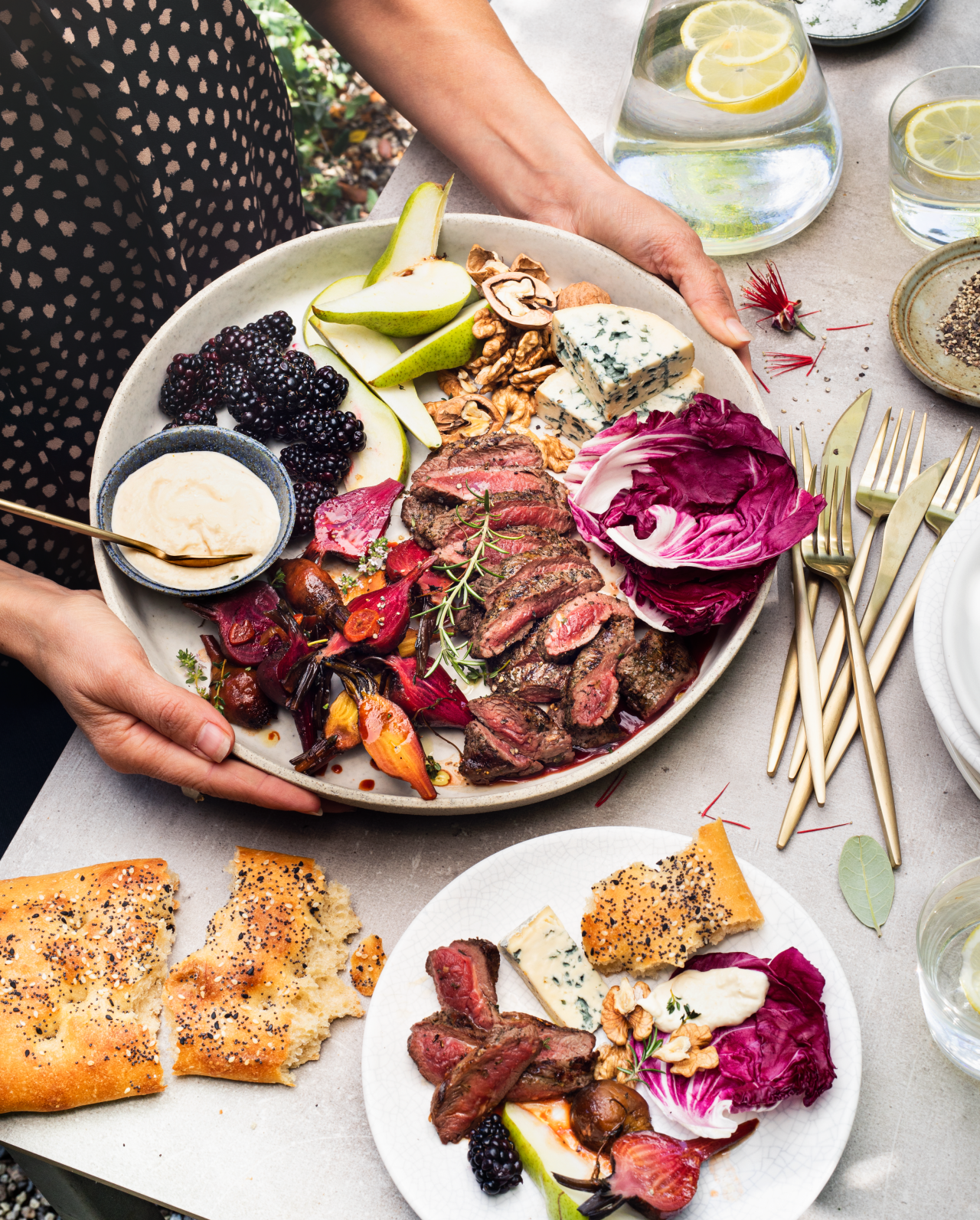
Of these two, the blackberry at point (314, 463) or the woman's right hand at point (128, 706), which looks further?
the blackberry at point (314, 463)

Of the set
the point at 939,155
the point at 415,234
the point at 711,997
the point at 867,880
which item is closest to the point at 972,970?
the point at 867,880

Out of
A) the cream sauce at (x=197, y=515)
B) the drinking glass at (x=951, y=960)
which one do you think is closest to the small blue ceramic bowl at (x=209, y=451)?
the cream sauce at (x=197, y=515)

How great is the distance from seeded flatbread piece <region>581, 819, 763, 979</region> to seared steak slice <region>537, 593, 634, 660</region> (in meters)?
0.45

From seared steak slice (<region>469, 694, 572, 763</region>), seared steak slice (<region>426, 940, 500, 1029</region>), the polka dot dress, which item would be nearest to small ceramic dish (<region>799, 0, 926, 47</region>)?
the polka dot dress

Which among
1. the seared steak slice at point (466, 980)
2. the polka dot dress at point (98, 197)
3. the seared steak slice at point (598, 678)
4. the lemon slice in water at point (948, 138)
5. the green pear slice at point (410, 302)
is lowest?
the seared steak slice at point (466, 980)

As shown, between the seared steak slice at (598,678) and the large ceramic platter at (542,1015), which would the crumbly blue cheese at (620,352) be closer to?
the seared steak slice at (598,678)

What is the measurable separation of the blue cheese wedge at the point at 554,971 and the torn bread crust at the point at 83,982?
0.65m

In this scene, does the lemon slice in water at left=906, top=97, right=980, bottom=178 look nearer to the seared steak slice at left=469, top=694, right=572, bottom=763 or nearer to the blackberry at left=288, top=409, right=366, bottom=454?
the blackberry at left=288, top=409, right=366, bottom=454

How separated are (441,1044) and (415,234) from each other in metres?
1.74

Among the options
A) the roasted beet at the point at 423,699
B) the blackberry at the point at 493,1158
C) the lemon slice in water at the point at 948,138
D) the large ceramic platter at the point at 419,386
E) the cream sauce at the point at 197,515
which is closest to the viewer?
the blackberry at the point at 493,1158

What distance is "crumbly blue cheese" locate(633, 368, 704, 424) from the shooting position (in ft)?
6.66

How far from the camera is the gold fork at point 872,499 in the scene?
1864mm

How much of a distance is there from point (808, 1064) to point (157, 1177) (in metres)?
1.09

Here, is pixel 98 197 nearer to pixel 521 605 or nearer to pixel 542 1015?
pixel 521 605
